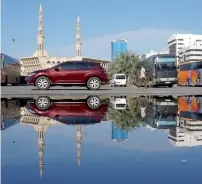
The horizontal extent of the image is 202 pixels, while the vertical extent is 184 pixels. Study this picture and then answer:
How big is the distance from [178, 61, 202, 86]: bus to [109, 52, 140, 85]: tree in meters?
14.8

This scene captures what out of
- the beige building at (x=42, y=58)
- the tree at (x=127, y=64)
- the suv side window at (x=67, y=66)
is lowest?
the suv side window at (x=67, y=66)

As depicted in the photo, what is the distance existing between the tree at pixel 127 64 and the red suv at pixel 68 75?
37712mm

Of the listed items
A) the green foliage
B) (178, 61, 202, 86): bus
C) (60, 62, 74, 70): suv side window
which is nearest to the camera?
the green foliage

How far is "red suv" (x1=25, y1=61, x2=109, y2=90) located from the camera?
1852 centimetres

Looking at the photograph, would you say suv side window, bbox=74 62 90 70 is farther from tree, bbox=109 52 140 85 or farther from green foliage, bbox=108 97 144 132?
tree, bbox=109 52 140 85

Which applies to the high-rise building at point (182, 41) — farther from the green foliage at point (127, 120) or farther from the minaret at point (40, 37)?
the green foliage at point (127, 120)

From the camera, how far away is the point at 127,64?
192 feet

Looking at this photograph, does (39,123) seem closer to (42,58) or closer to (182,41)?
(42,58)

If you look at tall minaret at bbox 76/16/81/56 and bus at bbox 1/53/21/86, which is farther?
tall minaret at bbox 76/16/81/56

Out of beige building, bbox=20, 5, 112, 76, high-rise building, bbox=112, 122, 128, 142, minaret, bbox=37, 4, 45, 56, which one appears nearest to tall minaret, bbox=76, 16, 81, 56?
beige building, bbox=20, 5, 112, 76

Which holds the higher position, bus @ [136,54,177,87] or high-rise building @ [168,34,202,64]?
high-rise building @ [168,34,202,64]

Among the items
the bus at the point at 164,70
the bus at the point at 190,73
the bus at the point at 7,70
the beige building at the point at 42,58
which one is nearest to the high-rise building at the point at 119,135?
the bus at the point at 7,70

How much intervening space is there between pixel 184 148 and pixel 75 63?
569 inches

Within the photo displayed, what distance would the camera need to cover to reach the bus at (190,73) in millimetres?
35812
